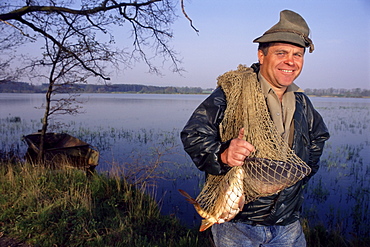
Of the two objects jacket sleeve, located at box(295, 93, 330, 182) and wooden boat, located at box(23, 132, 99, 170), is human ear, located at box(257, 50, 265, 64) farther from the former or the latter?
wooden boat, located at box(23, 132, 99, 170)

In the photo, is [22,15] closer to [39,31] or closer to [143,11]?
[39,31]

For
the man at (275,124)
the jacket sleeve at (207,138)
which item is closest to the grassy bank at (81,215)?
the man at (275,124)

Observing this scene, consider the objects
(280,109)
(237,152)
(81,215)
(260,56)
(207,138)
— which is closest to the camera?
(237,152)

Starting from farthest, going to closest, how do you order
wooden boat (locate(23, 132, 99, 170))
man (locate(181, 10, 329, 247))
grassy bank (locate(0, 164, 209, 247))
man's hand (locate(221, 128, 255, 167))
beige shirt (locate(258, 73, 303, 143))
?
wooden boat (locate(23, 132, 99, 170))
grassy bank (locate(0, 164, 209, 247))
beige shirt (locate(258, 73, 303, 143))
man (locate(181, 10, 329, 247))
man's hand (locate(221, 128, 255, 167))

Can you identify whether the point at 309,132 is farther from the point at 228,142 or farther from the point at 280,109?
the point at 228,142

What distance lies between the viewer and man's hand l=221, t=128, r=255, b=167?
1.89 meters

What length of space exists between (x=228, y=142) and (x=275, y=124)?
502 mm

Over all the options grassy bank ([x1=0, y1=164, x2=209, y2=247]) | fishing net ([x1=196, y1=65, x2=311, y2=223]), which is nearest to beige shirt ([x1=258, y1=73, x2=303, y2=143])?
fishing net ([x1=196, y1=65, x2=311, y2=223])

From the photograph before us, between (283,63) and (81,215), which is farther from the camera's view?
(81,215)

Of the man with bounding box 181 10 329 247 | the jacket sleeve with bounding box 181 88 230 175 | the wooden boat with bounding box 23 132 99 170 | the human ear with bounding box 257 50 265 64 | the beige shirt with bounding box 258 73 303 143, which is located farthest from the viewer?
the wooden boat with bounding box 23 132 99 170

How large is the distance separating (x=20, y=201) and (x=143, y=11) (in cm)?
803

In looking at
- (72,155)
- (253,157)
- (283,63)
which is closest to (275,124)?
(253,157)

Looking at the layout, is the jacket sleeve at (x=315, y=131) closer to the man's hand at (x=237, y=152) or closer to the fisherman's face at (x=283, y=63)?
the fisherman's face at (x=283, y=63)

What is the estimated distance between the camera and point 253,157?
2141 millimetres
